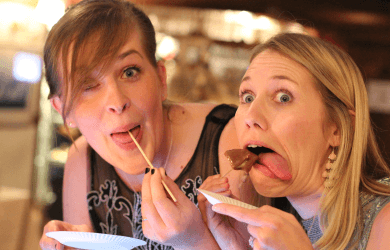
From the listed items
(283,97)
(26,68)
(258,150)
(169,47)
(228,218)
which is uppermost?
(169,47)

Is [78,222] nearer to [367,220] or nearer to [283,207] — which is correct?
[283,207]

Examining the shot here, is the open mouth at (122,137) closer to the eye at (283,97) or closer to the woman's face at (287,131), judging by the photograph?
the woman's face at (287,131)

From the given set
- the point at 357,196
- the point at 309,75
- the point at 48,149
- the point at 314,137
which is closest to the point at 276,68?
the point at 309,75

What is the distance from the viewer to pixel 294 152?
1.05m

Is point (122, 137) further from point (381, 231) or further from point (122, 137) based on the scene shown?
point (381, 231)

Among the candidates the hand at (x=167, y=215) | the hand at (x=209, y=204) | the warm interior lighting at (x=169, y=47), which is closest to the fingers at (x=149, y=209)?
the hand at (x=167, y=215)

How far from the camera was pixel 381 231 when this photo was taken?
0.95 m

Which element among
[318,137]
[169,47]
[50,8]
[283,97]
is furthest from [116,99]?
[169,47]

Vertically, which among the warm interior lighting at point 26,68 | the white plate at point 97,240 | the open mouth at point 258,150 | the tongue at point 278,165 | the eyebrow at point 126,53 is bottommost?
the white plate at point 97,240

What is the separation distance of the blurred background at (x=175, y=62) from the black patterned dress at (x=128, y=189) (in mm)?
1994

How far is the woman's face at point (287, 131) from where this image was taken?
104 cm

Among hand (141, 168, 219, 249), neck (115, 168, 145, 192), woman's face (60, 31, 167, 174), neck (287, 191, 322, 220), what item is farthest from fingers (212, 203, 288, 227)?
neck (115, 168, 145, 192)

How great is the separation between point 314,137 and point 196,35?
142 inches

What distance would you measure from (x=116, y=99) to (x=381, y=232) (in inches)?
32.0
